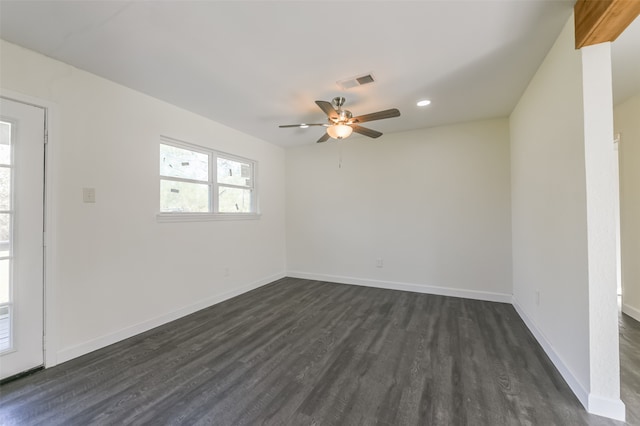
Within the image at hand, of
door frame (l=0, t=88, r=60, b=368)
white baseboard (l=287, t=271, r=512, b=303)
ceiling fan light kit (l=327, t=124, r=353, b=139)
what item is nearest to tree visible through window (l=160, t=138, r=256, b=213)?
door frame (l=0, t=88, r=60, b=368)

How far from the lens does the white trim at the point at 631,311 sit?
2.81 meters

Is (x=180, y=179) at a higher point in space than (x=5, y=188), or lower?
higher

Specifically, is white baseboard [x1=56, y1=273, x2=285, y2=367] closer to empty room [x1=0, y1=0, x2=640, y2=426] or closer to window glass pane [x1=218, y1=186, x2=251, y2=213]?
empty room [x1=0, y1=0, x2=640, y2=426]

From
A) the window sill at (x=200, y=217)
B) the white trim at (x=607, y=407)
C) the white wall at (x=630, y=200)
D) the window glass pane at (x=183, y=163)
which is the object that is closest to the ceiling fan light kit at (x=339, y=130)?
the window glass pane at (x=183, y=163)

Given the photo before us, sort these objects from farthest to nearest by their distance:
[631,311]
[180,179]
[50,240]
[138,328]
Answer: [180,179], [631,311], [138,328], [50,240]

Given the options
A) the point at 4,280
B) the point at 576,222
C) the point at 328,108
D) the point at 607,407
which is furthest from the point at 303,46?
the point at 607,407

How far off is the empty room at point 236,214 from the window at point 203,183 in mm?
38

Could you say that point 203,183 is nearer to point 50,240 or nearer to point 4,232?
point 50,240

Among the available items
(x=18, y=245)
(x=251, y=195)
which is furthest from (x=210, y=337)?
(x=251, y=195)

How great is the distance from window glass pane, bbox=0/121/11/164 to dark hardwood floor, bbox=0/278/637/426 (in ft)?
5.40

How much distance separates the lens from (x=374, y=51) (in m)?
2.03

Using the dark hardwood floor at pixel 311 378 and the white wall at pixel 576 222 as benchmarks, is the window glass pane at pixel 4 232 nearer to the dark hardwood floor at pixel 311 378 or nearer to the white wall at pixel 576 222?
the dark hardwood floor at pixel 311 378

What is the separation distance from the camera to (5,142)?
1932 millimetres

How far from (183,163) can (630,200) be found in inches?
208
